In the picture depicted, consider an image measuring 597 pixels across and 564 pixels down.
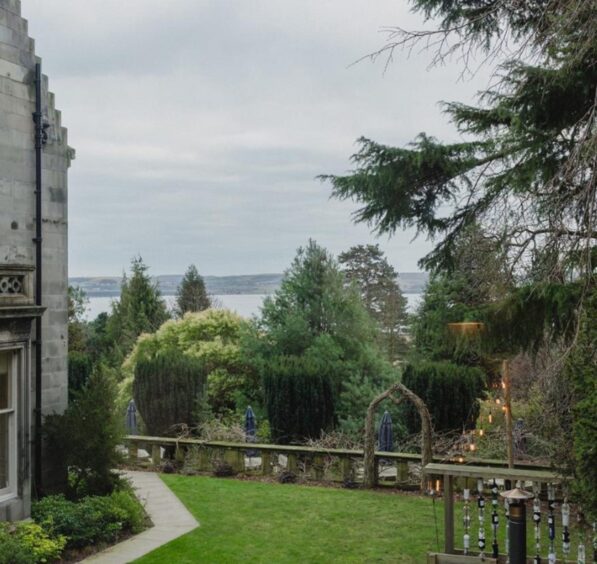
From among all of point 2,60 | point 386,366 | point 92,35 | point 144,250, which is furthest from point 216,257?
point 2,60

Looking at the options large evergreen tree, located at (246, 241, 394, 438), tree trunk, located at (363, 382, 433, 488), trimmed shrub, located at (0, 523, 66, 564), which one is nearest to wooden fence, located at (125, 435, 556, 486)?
tree trunk, located at (363, 382, 433, 488)

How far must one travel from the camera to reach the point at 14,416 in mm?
9000

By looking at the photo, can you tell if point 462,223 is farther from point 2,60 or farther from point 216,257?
point 216,257

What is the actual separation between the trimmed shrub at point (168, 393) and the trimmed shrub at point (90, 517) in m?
7.45

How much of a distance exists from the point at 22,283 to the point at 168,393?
8706 millimetres

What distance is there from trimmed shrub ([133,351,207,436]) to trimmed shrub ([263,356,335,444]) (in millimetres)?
2638

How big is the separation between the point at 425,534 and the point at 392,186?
4613 mm

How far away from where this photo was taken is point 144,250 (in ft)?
124

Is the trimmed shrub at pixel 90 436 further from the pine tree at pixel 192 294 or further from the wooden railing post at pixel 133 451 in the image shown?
the pine tree at pixel 192 294

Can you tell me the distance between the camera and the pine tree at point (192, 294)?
146 feet

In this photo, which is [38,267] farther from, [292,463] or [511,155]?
[511,155]

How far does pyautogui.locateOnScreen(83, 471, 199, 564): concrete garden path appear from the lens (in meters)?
8.43

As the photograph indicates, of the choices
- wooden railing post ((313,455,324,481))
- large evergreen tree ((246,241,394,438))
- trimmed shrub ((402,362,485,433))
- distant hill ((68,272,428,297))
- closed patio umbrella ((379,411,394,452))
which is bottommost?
wooden railing post ((313,455,324,481))

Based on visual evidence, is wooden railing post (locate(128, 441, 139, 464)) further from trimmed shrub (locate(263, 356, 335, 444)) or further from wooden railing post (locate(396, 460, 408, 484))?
wooden railing post (locate(396, 460, 408, 484))
